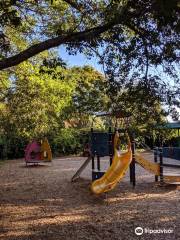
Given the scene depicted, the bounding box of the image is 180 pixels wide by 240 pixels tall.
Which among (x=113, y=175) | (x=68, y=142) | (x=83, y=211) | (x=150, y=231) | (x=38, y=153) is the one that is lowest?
(x=150, y=231)

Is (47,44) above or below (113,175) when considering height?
above

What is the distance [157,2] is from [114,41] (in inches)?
68.5

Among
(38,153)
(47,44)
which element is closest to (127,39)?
(47,44)

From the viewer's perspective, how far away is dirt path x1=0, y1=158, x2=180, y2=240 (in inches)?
303

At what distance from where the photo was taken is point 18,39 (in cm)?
1617

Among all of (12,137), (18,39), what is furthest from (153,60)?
(12,137)

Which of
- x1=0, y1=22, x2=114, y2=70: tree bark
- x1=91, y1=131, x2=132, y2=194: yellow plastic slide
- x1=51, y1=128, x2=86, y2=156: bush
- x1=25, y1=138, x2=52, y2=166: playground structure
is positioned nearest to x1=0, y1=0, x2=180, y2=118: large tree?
x1=0, y1=22, x2=114, y2=70: tree bark

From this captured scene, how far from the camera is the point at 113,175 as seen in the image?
1171 centimetres

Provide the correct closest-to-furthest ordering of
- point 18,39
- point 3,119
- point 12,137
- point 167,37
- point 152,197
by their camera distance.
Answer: point 167,37, point 152,197, point 18,39, point 3,119, point 12,137

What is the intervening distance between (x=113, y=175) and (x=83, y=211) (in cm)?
227

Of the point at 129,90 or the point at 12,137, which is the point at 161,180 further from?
the point at 12,137

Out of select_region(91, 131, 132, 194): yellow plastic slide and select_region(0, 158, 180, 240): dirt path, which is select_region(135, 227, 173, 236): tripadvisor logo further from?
select_region(91, 131, 132, 194): yellow plastic slide

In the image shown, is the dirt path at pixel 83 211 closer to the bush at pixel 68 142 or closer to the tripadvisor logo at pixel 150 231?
the tripadvisor logo at pixel 150 231

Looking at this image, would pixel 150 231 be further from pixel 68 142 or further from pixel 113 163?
pixel 68 142
